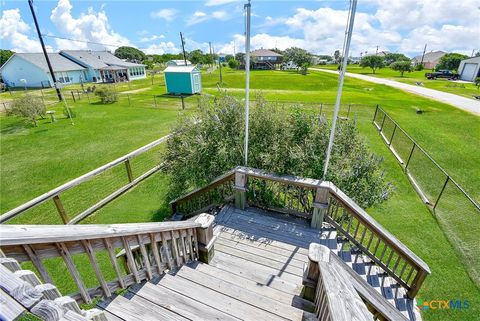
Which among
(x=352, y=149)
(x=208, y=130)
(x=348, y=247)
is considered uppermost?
(x=208, y=130)

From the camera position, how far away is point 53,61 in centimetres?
3556

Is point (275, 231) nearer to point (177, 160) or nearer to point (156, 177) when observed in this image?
point (177, 160)

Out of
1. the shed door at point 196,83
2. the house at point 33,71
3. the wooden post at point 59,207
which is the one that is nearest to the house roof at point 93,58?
the house at point 33,71

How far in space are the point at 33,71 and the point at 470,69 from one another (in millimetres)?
71327

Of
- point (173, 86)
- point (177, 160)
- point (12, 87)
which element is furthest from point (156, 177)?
point (12, 87)

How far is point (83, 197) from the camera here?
6430 millimetres

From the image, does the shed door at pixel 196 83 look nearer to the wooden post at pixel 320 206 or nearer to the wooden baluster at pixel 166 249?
the wooden post at pixel 320 206

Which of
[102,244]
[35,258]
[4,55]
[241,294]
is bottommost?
[241,294]

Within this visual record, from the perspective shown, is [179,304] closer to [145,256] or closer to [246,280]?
[145,256]

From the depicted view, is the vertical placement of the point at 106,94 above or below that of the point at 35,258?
below

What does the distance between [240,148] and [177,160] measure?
1.52m

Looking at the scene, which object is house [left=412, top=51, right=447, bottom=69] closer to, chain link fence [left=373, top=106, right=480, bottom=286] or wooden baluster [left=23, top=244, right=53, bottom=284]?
chain link fence [left=373, top=106, right=480, bottom=286]

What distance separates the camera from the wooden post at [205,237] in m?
2.98

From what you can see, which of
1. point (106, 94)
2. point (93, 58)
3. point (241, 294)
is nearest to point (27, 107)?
point (106, 94)
